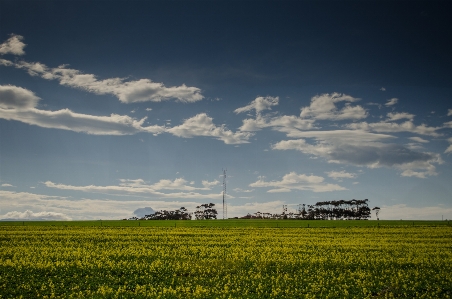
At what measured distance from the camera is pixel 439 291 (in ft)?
65.0

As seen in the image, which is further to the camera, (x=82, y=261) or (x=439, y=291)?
(x=82, y=261)

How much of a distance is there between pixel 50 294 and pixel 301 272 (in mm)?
16782

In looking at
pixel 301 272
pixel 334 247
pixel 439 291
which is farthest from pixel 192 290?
pixel 334 247

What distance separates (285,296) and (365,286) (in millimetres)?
6115

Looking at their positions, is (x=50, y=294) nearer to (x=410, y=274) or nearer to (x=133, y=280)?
(x=133, y=280)

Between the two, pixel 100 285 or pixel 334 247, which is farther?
pixel 334 247

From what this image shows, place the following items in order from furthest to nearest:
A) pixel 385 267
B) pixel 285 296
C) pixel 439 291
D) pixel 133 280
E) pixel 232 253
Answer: pixel 232 253, pixel 385 267, pixel 133 280, pixel 439 291, pixel 285 296

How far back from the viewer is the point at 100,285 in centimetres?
2030

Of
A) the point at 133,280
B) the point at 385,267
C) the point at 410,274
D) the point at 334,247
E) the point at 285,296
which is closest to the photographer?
the point at 285,296

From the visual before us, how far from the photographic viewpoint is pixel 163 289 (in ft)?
62.5

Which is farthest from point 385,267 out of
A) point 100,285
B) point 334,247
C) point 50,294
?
point 50,294

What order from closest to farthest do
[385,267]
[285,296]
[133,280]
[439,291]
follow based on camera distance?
[285,296] < [439,291] < [133,280] < [385,267]

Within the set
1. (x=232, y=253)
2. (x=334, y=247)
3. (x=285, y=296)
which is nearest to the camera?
(x=285, y=296)

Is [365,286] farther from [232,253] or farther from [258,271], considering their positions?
[232,253]
